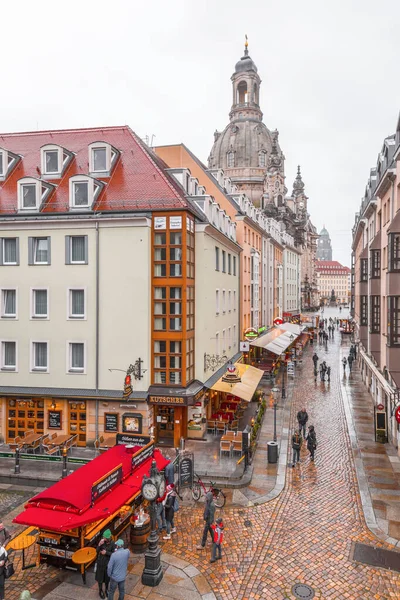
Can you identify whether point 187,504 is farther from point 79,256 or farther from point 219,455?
point 79,256

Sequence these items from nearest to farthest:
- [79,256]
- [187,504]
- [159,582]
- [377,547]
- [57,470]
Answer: [159,582] → [377,547] → [187,504] → [57,470] → [79,256]

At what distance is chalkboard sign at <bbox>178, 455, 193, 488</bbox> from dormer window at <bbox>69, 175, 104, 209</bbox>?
514 inches

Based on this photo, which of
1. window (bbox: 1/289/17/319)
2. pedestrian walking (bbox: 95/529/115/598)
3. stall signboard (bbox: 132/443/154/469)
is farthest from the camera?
window (bbox: 1/289/17/319)

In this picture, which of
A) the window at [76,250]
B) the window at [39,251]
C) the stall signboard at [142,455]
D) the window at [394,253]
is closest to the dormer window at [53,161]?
the window at [39,251]

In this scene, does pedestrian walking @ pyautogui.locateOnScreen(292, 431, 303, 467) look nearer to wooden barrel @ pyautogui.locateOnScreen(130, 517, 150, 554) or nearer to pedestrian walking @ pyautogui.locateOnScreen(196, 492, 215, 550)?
pedestrian walking @ pyautogui.locateOnScreen(196, 492, 215, 550)

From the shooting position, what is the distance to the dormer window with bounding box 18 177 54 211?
74.2ft

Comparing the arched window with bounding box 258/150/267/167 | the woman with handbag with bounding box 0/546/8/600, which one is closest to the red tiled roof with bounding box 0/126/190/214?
the woman with handbag with bounding box 0/546/8/600

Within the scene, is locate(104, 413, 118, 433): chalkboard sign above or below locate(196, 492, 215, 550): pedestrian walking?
above

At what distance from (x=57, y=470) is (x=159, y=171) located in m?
15.4

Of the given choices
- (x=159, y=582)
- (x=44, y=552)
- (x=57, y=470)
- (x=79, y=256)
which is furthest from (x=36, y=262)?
(x=159, y=582)

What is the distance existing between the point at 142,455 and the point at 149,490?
3.55m

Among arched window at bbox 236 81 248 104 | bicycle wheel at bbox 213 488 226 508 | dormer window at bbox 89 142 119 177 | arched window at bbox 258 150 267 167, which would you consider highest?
arched window at bbox 236 81 248 104

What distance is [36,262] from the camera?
22.6 meters

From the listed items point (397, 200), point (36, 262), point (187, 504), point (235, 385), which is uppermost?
point (397, 200)
